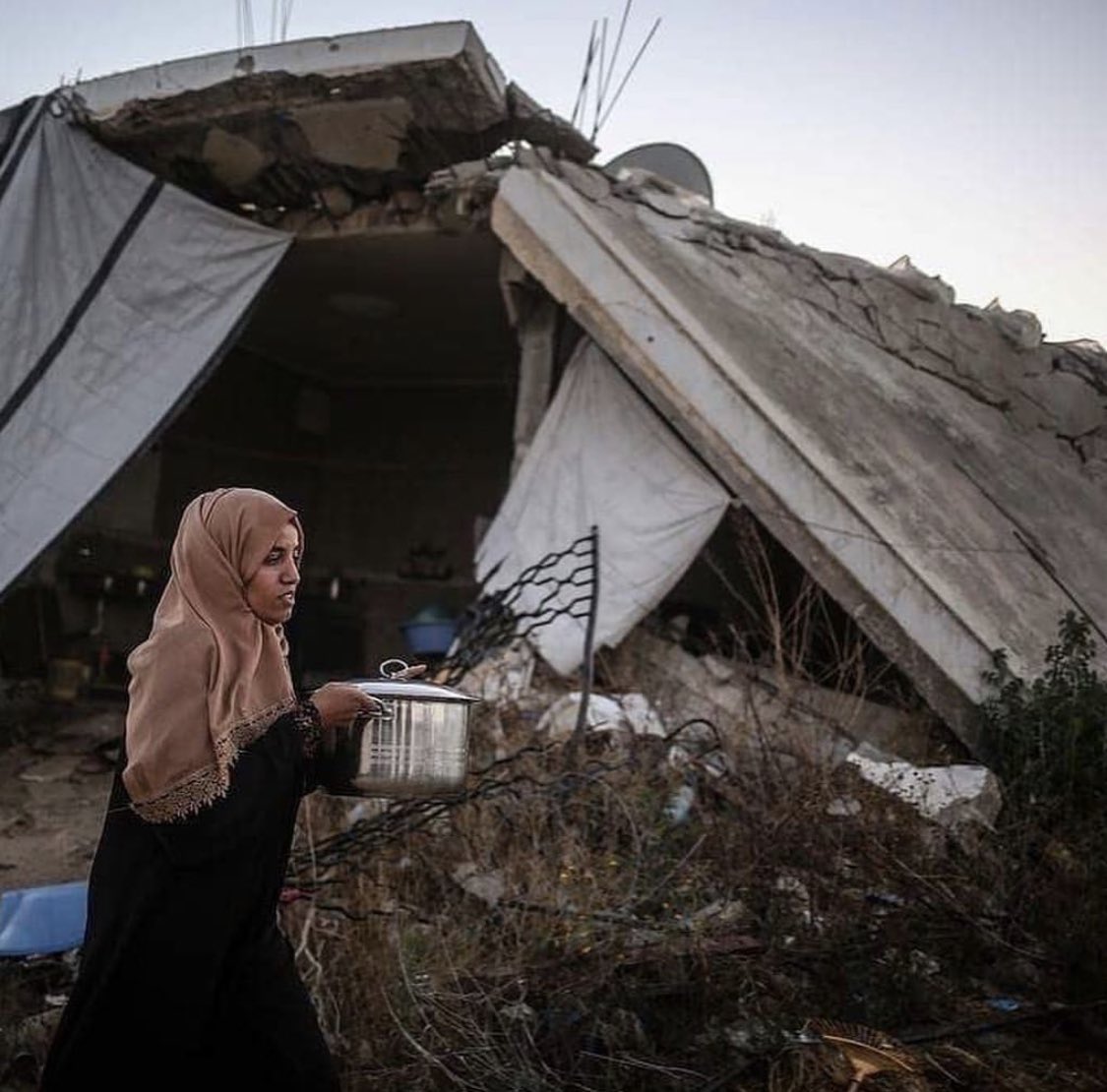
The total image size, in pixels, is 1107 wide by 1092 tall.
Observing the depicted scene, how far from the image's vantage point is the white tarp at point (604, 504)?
17.7ft

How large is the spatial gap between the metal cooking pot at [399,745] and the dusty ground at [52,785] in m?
2.86

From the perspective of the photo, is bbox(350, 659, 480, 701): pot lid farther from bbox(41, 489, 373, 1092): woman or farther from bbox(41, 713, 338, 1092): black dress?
bbox(41, 713, 338, 1092): black dress

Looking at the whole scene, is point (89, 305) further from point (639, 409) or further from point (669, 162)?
point (669, 162)

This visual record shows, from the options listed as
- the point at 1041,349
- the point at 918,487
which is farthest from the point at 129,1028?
the point at 1041,349

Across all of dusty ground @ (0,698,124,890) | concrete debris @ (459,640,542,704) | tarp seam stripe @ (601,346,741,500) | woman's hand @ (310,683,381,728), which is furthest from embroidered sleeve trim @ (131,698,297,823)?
tarp seam stripe @ (601,346,741,500)

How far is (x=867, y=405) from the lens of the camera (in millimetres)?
6199

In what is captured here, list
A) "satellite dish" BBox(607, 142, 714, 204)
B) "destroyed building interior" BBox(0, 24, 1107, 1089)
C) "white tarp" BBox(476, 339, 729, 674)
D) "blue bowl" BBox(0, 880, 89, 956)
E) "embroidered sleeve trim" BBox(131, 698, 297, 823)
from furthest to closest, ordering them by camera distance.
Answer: "satellite dish" BBox(607, 142, 714, 204), "white tarp" BBox(476, 339, 729, 674), "destroyed building interior" BBox(0, 24, 1107, 1089), "blue bowl" BBox(0, 880, 89, 956), "embroidered sleeve trim" BBox(131, 698, 297, 823)

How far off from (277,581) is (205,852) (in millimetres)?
523

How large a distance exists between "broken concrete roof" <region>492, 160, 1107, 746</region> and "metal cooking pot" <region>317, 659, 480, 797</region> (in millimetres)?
3066

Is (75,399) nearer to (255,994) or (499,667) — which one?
(499,667)

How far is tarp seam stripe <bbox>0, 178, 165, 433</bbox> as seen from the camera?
567 cm

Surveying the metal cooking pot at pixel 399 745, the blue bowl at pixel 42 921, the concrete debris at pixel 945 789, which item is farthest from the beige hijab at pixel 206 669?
the concrete debris at pixel 945 789

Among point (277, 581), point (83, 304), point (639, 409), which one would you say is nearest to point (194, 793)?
point (277, 581)

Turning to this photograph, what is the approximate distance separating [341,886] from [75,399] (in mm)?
3738
